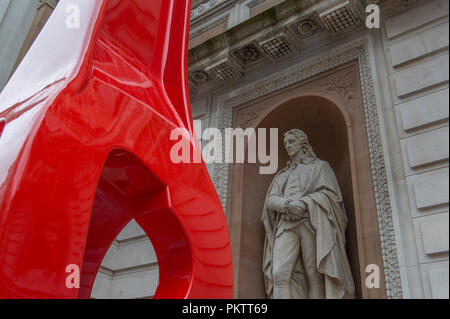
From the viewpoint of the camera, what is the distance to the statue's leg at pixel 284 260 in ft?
16.1

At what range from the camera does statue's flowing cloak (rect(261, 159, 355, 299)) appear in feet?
15.4

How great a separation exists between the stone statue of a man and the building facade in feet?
0.85

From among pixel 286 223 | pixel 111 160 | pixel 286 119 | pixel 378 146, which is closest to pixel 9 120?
pixel 111 160

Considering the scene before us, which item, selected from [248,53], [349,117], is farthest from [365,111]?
[248,53]

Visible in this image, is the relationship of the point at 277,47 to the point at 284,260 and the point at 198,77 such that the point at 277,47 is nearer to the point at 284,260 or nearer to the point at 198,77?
the point at 198,77

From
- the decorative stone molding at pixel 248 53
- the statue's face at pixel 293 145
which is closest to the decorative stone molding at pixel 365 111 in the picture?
the decorative stone molding at pixel 248 53

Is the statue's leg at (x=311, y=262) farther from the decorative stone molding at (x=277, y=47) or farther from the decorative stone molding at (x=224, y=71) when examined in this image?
the decorative stone molding at (x=224, y=71)

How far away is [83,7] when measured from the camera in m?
2.50

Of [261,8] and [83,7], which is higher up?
[261,8]

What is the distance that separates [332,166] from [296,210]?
1579mm

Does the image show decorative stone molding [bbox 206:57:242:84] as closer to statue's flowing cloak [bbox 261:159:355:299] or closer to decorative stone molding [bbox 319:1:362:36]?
decorative stone molding [bbox 319:1:362:36]

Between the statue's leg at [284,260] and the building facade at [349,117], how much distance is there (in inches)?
19.1

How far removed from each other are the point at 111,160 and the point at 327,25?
5094 millimetres

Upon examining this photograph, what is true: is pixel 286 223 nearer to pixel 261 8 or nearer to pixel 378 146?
pixel 378 146
